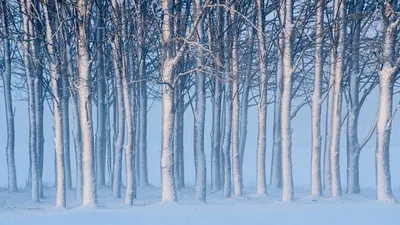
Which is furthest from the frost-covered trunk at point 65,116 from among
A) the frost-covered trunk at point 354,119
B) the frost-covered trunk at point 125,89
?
the frost-covered trunk at point 354,119

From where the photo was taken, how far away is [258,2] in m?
15.7

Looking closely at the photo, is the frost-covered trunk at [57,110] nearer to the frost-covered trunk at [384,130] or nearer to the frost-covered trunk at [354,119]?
the frost-covered trunk at [384,130]

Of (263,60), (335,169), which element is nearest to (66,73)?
(263,60)

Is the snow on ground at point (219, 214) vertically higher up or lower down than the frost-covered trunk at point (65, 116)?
lower down

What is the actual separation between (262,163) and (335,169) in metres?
2.37

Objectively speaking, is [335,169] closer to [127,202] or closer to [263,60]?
[263,60]

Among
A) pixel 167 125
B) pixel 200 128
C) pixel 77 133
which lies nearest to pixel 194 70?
pixel 167 125

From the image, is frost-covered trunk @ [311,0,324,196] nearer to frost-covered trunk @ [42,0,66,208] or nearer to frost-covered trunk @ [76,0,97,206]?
frost-covered trunk @ [76,0,97,206]

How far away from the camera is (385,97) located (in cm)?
1405

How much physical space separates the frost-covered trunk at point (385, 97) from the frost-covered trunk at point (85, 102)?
7.33 meters

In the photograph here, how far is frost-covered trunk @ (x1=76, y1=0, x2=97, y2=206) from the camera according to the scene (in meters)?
13.4

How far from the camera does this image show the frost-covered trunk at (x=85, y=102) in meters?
13.4

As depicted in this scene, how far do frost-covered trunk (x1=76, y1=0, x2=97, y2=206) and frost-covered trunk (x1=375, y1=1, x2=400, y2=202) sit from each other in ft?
24.1

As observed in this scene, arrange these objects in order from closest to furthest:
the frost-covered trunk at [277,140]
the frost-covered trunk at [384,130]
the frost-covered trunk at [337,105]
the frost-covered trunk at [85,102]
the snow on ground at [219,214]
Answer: the snow on ground at [219,214] < the frost-covered trunk at [85,102] < the frost-covered trunk at [384,130] < the frost-covered trunk at [337,105] < the frost-covered trunk at [277,140]
